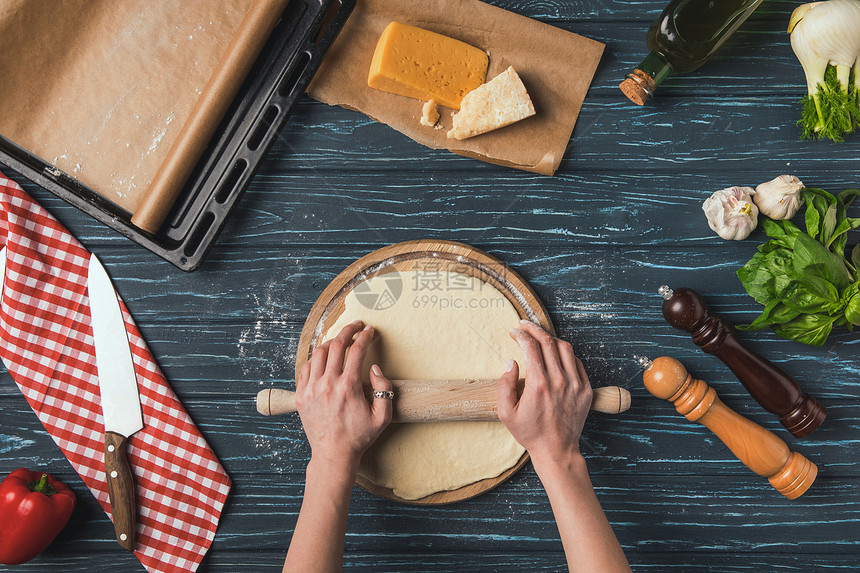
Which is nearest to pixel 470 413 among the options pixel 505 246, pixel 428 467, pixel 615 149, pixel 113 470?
pixel 428 467

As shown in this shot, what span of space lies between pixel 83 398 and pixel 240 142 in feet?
2.33

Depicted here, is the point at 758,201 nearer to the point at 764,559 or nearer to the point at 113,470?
the point at 764,559

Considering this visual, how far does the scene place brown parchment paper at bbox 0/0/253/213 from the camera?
46.2 inches

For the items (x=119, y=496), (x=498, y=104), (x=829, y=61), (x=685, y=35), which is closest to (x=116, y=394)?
(x=119, y=496)

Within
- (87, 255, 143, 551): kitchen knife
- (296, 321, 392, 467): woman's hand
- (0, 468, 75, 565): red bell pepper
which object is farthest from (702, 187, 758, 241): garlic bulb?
(0, 468, 75, 565): red bell pepper

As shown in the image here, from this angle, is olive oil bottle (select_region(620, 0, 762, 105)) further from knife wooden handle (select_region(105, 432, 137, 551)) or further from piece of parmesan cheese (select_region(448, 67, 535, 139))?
knife wooden handle (select_region(105, 432, 137, 551))

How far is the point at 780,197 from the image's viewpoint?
1.18 metres

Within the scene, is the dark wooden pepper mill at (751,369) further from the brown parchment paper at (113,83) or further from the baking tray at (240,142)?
the brown parchment paper at (113,83)

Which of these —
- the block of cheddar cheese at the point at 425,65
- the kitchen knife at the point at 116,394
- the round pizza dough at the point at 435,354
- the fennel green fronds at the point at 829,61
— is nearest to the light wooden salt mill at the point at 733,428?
the round pizza dough at the point at 435,354

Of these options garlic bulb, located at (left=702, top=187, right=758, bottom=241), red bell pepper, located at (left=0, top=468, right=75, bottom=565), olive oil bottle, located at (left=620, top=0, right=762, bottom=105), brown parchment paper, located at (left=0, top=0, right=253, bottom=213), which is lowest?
red bell pepper, located at (left=0, top=468, right=75, bottom=565)

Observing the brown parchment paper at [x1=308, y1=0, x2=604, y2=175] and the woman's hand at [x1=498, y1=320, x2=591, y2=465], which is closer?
the woman's hand at [x1=498, y1=320, x2=591, y2=465]

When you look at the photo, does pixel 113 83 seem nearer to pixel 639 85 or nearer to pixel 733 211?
pixel 639 85

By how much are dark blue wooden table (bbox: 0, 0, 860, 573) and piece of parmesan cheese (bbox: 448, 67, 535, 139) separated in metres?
0.11

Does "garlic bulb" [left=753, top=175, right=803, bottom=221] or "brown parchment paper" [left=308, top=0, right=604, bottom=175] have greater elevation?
"brown parchment paper" [left=308, top=0, right=604, bottom=175]
